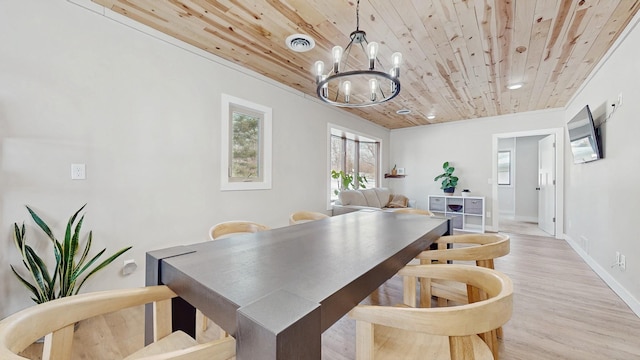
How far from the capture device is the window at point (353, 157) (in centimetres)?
532

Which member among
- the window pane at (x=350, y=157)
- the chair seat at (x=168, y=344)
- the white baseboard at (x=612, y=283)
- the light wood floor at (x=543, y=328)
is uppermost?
the window pane at (x=350, y=157)

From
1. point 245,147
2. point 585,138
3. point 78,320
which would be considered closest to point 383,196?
point 585,138

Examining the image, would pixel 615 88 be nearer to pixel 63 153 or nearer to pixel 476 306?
pixel 476 306

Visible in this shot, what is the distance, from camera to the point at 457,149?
5.93 m

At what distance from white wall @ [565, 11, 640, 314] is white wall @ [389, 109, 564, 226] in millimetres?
1699

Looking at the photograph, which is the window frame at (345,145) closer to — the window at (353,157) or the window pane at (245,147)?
the window at (353,157)

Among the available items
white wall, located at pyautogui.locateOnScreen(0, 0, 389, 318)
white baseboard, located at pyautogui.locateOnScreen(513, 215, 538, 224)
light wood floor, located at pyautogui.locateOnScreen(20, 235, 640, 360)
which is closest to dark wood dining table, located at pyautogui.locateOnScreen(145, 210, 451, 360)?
light wood floor, located at pyautogui.locateOnScreen(20, 235, 640, 360)

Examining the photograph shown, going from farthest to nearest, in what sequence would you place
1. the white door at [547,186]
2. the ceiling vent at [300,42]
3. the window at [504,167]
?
the window at [504,167]
the white door at [547,186]
the ceiling vent at [300,42]

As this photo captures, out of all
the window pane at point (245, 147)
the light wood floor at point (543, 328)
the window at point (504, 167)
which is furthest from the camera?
the window at point (504, 167)

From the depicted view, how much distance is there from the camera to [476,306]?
0.72 m

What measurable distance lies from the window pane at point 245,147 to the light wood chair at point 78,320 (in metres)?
2.21

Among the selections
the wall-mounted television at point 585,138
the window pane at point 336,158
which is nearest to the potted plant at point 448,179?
the wall-mounted television at point 585,138

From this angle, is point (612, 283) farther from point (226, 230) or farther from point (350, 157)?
point (350, 157)

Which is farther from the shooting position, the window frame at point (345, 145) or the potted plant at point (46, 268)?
the window frame at point (345, 145)
